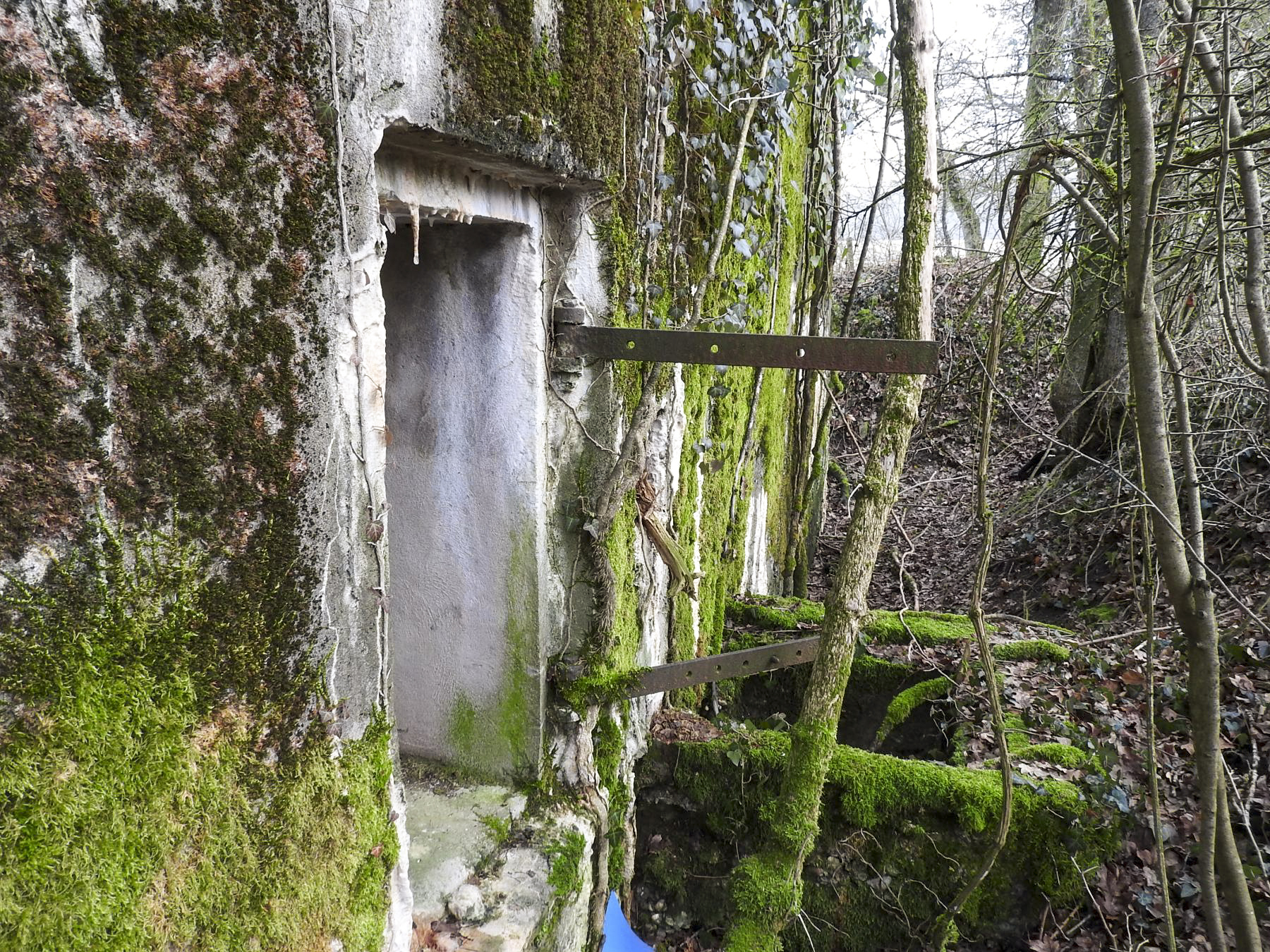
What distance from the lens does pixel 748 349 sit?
7.13 ft

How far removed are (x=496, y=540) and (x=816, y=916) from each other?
83.9 inches

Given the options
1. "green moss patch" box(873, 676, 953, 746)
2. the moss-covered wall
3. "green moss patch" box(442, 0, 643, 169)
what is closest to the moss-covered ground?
"green moss patch" box(873, 676, 953, 746)

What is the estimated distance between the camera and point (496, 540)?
7.84 ft

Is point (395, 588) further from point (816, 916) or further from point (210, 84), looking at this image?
point (816, 916)

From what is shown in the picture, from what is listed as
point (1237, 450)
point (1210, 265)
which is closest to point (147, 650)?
point (1210, 265)

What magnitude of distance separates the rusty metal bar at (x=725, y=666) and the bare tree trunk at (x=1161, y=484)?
3.74 feet

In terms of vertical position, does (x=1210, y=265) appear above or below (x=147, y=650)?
above

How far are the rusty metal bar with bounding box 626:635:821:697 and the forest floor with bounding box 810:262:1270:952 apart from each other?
0.50 m

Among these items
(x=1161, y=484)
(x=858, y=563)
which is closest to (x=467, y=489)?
(x=858, y=563)

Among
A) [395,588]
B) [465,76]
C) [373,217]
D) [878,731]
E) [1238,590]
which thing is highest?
[465,76]

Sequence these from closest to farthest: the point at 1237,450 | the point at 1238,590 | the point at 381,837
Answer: the point at 381,837 → the point at 1238,590 → the point at 1237,450

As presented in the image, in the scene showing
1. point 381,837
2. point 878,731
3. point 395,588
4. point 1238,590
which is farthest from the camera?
point 1238,590

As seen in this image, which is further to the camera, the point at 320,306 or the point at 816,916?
the point at 816,916

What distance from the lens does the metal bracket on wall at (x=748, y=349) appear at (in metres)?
2.06
